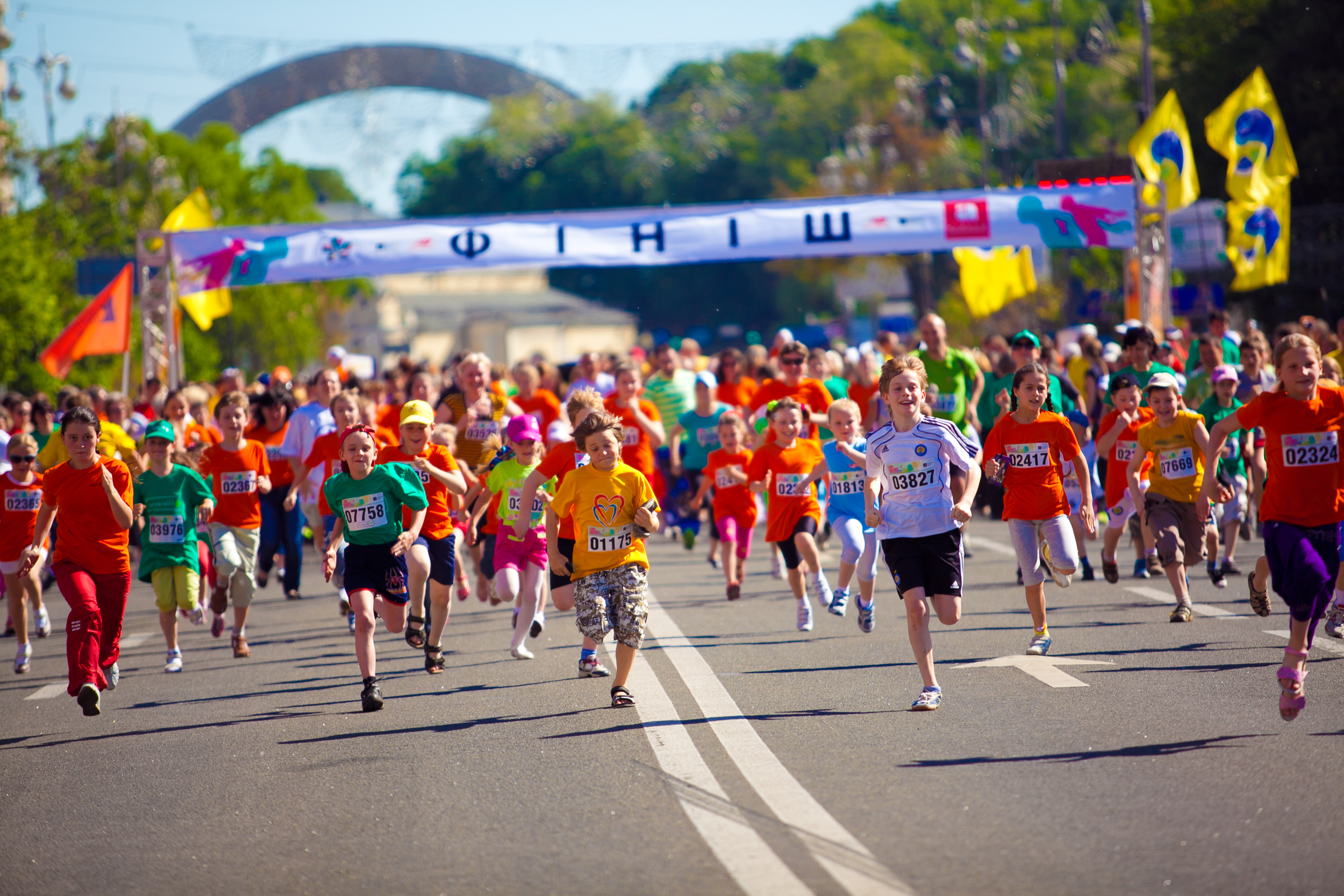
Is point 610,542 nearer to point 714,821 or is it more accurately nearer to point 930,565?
point 930,565

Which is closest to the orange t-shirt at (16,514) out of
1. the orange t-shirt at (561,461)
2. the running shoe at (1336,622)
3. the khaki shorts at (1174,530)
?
the orange t-shirt at (561,461)

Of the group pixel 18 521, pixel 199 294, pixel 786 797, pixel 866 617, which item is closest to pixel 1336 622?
pixel 866 617

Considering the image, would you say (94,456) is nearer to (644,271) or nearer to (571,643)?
(571,643)

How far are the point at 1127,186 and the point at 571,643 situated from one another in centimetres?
1076

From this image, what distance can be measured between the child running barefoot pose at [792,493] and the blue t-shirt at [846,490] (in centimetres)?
17

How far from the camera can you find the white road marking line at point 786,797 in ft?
16.8

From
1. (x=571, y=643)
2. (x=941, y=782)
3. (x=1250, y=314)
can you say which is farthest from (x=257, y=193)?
(x=941, y=782)

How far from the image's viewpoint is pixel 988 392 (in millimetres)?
14820

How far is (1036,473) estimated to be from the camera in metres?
9.73

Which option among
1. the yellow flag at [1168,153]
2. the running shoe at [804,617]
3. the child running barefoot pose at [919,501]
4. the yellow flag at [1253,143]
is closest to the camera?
the child running barefoot pose at [919,501]

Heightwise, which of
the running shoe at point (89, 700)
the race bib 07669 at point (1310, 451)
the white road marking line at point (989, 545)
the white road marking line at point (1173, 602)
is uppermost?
the race bib 07669 at point (1310, 451)

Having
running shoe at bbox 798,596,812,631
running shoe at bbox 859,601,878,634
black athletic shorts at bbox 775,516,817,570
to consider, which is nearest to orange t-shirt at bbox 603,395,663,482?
black athletic shorts at bbox 775,516,817,570

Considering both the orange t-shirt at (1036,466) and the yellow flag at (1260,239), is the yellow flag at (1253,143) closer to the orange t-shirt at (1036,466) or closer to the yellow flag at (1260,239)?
the yellow flag at (1260,239)

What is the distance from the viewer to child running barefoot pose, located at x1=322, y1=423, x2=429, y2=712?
353 inches
